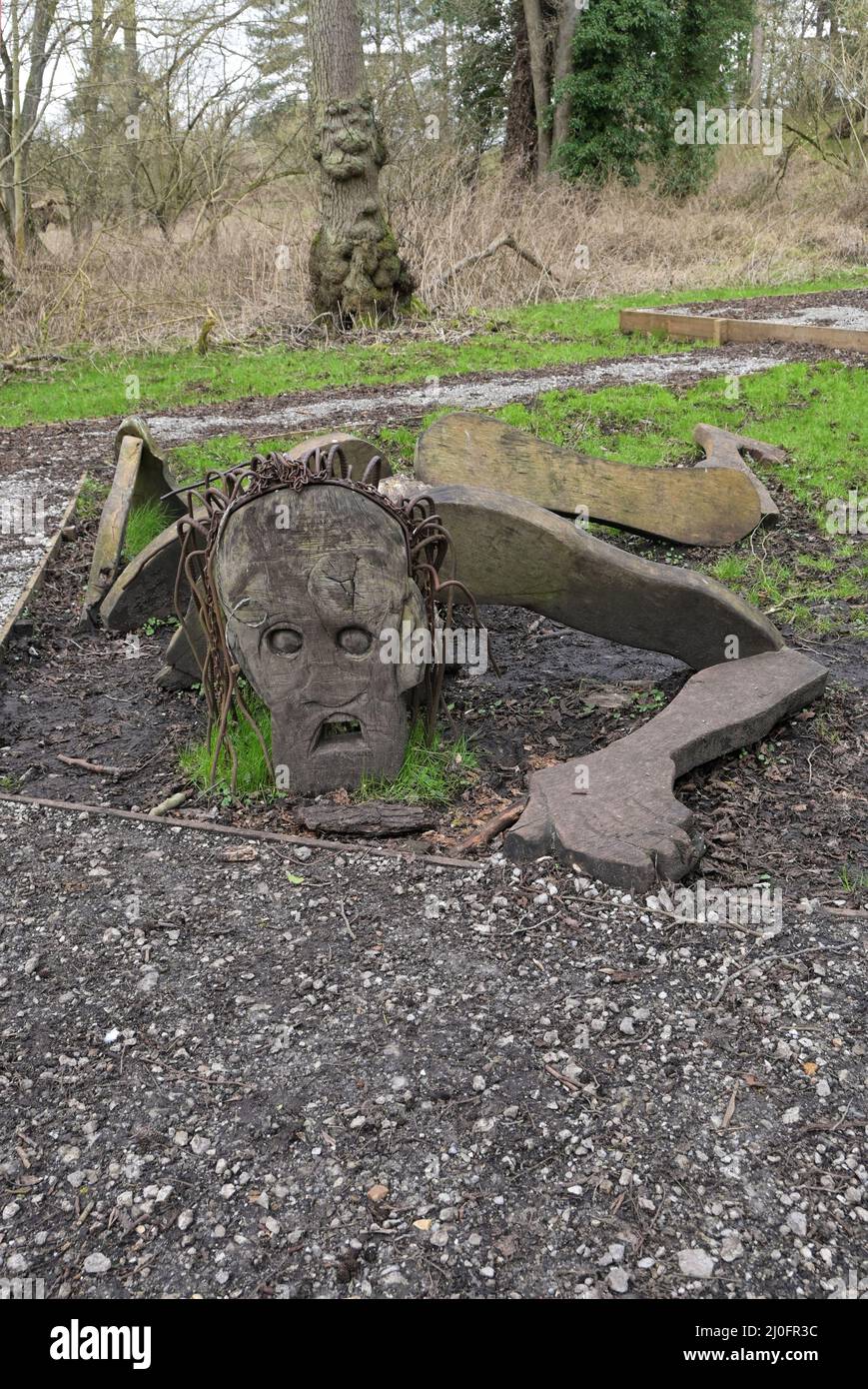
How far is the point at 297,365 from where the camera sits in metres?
10.6

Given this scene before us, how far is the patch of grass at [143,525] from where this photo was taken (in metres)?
5.27

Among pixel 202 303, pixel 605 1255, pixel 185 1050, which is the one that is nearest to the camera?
pixel 605 1255

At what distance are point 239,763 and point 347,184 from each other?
1053 cm

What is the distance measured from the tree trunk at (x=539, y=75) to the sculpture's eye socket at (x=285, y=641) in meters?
19.0

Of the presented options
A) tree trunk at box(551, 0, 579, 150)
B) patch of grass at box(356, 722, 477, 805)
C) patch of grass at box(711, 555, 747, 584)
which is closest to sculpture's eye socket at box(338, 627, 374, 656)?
patch of grass at box(356, 722, 477, 805)

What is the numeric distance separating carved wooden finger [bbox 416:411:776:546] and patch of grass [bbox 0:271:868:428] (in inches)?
198

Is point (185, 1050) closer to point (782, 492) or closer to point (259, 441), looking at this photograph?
point (782, 492)

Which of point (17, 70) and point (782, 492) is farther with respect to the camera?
point (17, 70)

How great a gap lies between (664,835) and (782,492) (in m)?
3.97

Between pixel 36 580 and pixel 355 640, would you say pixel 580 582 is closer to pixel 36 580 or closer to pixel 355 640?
pixel 355 640

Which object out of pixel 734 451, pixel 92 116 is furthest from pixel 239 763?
pixel 92 116

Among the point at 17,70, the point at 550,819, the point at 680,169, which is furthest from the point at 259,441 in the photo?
the point at 680,169

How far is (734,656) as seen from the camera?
3.58m

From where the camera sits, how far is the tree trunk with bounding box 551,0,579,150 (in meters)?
18.8
